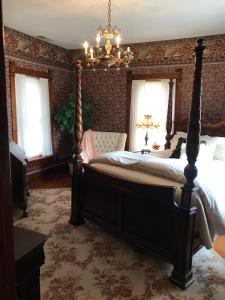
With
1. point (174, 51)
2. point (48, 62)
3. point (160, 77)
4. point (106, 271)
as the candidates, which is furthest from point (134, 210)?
point (48, 62)

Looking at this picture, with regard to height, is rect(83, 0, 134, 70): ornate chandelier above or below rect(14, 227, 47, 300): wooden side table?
above

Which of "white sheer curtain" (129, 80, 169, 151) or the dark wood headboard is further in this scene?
"white sheer curtain" (129, 80, 169, 151)

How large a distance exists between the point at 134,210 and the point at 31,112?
341cm

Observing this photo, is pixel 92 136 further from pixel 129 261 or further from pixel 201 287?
pixel 201 287

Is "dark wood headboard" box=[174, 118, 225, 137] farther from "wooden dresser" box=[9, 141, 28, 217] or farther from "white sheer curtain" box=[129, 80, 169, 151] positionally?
"wooden dresser" box=[9, 141, 28, 217]

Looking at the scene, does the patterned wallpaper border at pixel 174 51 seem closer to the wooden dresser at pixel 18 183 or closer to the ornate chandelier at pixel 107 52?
the ornate chandelier at pixel 107 52

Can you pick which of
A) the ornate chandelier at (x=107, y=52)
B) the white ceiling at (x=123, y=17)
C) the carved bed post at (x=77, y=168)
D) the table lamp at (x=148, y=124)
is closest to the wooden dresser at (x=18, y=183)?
the carved bed post at (x=77, y=168)

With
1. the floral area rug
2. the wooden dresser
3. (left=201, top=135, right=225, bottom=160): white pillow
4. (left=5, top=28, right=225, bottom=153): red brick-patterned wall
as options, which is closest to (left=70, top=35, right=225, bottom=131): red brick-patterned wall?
(left=5, top=28, right=225, bottom=153): red brick-patterned wall

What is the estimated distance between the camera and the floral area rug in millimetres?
2201

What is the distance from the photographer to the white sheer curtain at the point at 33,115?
4883 millimetres

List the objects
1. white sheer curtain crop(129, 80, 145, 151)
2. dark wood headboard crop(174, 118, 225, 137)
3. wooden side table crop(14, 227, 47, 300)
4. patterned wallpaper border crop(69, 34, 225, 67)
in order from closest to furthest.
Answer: wooden side table crop(14, 227, 47, 300)
dark wood headboard crop(174, 118, 225, 137)
patterned wallpaper border crop(69, 34, 225, 67)
white sheer curtain crop(129, 80, 145, 151)

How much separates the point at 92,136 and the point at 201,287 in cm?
391

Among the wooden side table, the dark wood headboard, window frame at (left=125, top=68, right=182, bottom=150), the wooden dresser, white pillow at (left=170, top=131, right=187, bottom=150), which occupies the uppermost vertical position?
window frame at (left=125, top=68, right=182, bottom=150)

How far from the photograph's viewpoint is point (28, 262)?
3.80ft
